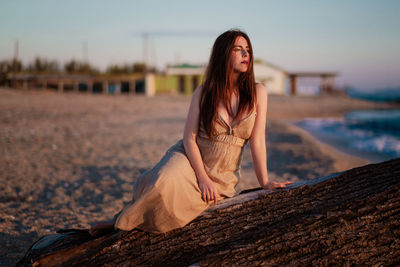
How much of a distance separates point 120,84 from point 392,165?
36.4 meters

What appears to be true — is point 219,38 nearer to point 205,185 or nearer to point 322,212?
point 205,185

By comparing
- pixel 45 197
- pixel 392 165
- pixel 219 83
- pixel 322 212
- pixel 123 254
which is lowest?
pixel 45 197

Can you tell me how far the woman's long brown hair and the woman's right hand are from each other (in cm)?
32

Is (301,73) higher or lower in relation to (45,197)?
higher

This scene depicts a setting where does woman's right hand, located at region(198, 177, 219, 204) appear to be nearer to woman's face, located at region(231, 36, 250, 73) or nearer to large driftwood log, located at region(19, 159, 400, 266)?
large driftwood log, located at region(19, 159, 400, 266)

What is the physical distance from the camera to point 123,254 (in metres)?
1.82

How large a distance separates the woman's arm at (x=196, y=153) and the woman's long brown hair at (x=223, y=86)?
1.6 inches

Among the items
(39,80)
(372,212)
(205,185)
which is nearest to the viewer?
(372,212)

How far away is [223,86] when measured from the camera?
7.16ft

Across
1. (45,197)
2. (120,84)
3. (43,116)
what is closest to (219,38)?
(45,197)

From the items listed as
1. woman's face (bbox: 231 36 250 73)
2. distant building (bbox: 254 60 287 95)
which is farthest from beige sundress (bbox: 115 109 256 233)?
distant building (bbox: 254 60 287 95)

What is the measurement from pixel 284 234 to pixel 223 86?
1.04 meters

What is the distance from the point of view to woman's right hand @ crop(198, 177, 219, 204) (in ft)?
6.42

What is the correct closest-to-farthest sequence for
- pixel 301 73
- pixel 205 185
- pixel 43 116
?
pixel 205 185, pixel 43 116, pixel 301 73
